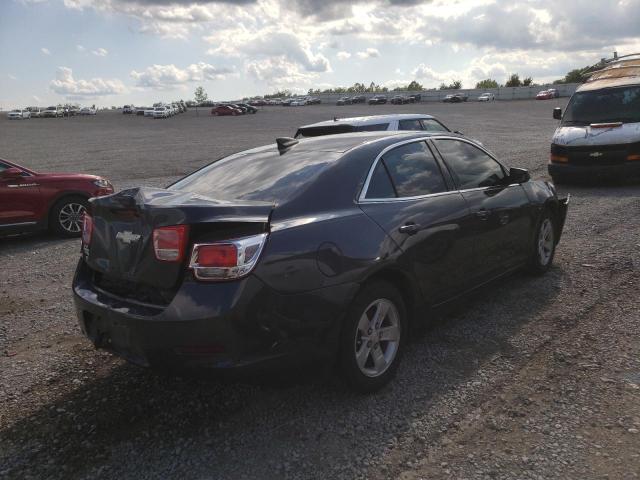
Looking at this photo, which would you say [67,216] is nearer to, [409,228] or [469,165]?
[469,165]

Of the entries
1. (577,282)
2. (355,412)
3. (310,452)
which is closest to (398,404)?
(355,412)

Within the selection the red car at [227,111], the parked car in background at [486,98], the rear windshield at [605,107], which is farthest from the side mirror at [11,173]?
the parked car in background at [486,98]

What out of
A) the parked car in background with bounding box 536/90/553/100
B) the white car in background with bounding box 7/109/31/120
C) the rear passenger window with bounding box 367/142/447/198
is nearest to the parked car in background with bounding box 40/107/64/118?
the white car in background with bounding box 7/109/31/120

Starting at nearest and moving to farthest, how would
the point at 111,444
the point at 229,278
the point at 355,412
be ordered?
the point at 229,278 < the point at 111,444 < the point at 355,412

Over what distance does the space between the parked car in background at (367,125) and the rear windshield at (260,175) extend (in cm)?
366

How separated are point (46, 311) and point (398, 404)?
144 inches

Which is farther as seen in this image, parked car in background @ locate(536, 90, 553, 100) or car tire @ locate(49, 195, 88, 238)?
parked car in background @ locate(536, 90, 553, 100)

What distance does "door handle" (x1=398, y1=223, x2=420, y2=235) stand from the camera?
385 centimetres

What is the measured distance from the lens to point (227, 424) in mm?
3422

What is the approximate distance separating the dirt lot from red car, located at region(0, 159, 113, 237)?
363cm

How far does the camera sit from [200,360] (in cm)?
305

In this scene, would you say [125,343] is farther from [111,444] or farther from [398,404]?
[398,404]

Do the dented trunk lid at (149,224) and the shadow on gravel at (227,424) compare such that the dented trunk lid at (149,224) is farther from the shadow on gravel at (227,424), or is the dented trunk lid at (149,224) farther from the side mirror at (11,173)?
the side mirror at (11,173)

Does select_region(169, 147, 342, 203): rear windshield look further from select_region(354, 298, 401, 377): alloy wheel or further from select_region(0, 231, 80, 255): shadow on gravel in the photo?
select_region(0, 231, 80, 255): shadow on gravel
